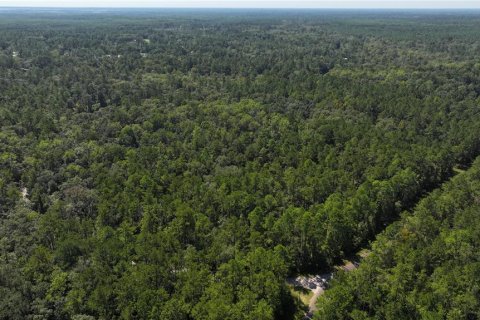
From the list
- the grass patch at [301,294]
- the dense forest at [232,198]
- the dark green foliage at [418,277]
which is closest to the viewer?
the dark green foliage at [418,277]

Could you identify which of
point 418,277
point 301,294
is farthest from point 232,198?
point 418,277

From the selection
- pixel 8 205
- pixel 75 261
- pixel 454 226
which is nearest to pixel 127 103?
pixel 8 205

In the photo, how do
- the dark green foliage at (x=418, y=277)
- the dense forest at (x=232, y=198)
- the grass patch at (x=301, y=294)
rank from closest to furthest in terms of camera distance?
the dark green foliage at (x=418, y=277), the dense forest at (x=232, y=198), the grass patch at (x=301, y=294)

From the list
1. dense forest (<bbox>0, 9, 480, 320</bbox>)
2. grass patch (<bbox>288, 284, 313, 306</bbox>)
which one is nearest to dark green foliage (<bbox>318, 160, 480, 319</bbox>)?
dense forest (<bbox>0, 9, 480, 320</bbox>)

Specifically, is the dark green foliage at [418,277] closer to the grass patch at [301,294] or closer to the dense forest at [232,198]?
the dense forest at [232,198]

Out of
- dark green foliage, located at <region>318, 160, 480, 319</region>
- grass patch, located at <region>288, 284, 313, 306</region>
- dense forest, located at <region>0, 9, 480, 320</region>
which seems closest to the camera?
dark green foliage, located at <region>318, 160, 480, 319</region>

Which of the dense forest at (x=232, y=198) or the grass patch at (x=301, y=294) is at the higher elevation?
the dense forest at (x=232, y=198)

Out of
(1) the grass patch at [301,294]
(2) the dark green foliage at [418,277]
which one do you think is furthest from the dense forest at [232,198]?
(1) the grass patch at [301,294]

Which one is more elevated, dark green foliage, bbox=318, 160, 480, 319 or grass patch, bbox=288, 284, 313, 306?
dark green foliage, bbox=318, 160, 480, 319

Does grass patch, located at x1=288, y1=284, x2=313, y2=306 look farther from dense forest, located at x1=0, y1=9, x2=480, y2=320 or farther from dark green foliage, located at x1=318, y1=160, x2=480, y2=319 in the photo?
dark green foliage, located at x1=318, y1=160, x2=480, y2=319
